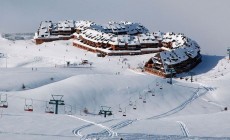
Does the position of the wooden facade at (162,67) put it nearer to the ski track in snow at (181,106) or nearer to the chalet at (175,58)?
the chalet at (175,58)

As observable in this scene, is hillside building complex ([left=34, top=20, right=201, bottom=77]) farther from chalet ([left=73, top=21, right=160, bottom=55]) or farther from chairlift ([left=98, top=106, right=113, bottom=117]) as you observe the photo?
chairlift ([left=98, top=106, right=113, bottom=117])

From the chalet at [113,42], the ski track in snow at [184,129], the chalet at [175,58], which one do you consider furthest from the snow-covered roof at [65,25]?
the ski track in snow at [184,129]

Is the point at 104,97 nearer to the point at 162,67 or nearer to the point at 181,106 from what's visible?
the point at 181,106

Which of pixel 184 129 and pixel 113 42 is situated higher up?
pixel 113 42

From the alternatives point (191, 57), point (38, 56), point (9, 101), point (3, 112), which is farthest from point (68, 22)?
point (3, 112)

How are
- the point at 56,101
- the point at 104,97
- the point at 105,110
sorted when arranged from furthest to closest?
the point at 104,97, the point at 105,110, the point at 56,101

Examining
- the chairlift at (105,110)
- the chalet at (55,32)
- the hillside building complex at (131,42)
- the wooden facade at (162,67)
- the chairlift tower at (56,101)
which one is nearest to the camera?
the chairlift tower at (56,101)

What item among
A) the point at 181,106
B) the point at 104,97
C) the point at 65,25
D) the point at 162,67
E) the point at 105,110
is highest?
the point at 65,25

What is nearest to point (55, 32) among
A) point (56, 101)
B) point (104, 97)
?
point (104, 97)

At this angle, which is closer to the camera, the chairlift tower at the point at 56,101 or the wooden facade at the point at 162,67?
the chairlift tower at the point at 56,101
